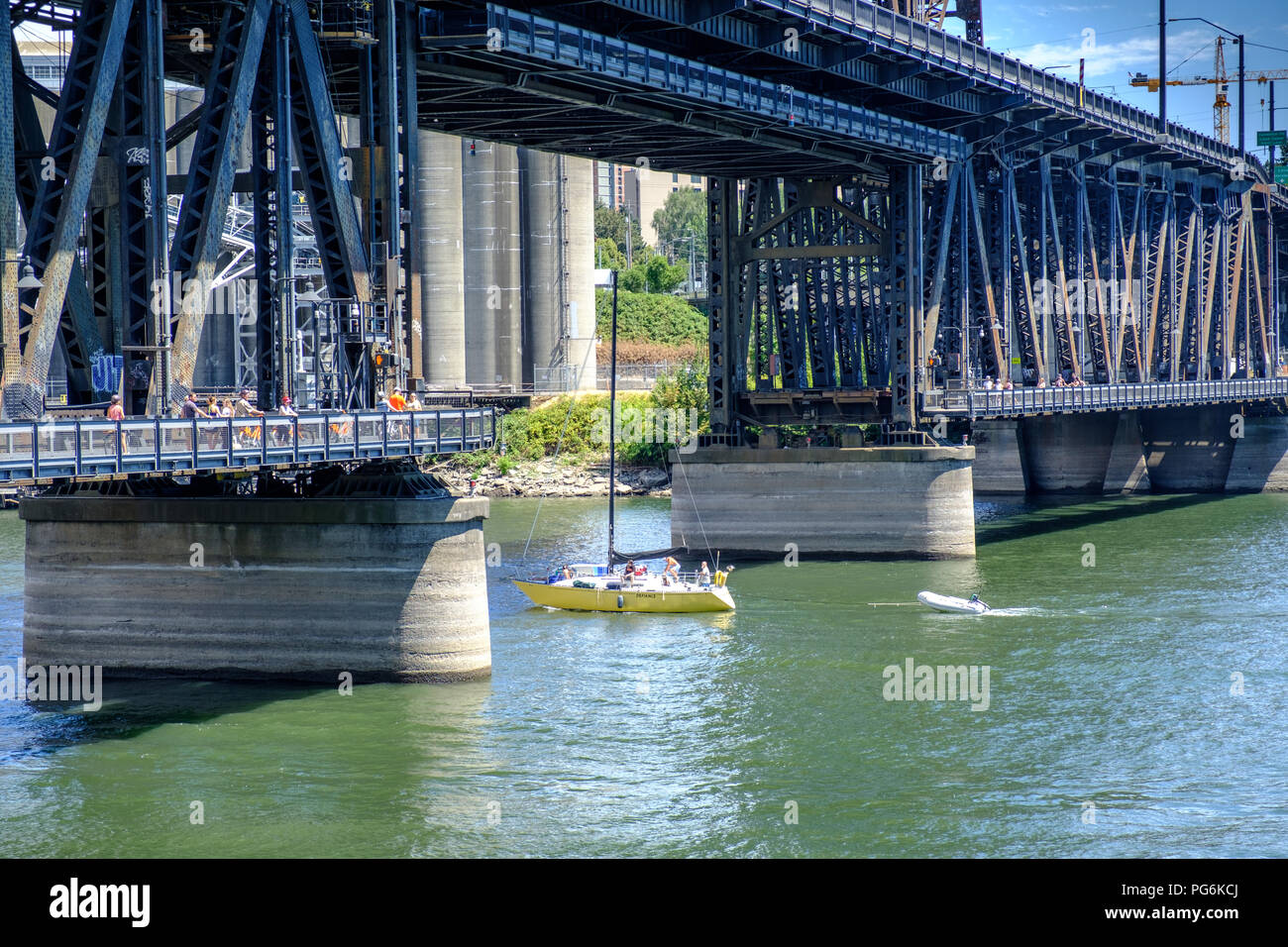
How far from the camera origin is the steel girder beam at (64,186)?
34.4 meters

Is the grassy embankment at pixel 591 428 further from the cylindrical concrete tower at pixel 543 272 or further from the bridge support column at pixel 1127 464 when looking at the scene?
the bridge support column at pixel 1127 464

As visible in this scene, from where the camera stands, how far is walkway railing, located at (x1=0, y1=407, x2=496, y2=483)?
3102 centimetres

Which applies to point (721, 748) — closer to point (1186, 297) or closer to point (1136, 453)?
point (1136, 453)

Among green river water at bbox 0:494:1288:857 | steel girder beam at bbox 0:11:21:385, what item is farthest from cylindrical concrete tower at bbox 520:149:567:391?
steel girder beam at bbox 0:11:21:385

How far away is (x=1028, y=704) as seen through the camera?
41.2 metres

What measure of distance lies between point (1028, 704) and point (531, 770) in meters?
13.7

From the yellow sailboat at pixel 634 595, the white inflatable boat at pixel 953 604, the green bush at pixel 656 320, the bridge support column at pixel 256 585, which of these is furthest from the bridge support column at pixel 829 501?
the green bush at pixel 656 320

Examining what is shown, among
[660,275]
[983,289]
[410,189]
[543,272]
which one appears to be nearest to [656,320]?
[660,275]

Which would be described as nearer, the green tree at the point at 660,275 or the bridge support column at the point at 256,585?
the bridge support column at the point at 256,585

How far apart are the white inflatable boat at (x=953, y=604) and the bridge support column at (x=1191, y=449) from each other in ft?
181

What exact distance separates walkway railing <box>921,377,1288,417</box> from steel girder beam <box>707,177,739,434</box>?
9.39m

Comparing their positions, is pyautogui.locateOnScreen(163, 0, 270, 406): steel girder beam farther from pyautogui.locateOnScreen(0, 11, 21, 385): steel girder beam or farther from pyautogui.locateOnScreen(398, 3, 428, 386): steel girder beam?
pyautogui.locateOnScreen(398, 3, 428, 386): steel girder beam

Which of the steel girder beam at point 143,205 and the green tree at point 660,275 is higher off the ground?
the green tree at point 660,275

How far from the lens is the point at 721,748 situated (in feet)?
121
